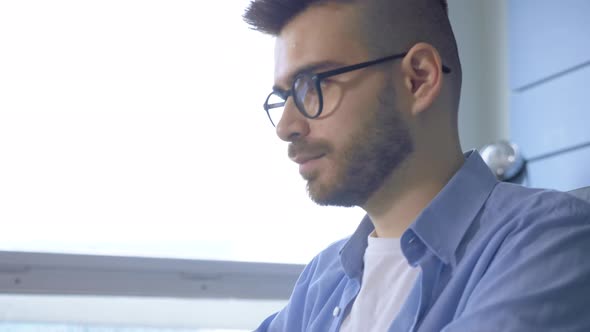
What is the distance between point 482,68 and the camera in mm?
2443

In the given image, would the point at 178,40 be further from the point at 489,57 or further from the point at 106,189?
the point at 489,57

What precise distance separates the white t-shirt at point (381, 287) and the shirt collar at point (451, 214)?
5 cm

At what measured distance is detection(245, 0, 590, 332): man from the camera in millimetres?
1068

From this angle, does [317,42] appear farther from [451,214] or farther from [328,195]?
[451,214]

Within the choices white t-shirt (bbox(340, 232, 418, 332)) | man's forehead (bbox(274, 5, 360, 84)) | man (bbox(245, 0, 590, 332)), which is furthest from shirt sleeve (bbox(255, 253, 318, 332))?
man's forehead (bbox(274, 5, 360, 84))

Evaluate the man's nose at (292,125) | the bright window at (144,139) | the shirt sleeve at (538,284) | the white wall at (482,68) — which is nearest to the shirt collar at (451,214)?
the shirt sleeve at (538,284)

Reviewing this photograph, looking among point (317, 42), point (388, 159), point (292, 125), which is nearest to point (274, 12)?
point (317, 42)

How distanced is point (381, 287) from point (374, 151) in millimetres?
220

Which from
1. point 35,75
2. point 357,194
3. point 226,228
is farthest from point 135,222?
point 357,194

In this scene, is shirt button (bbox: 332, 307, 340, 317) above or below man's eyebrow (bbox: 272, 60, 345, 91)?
below

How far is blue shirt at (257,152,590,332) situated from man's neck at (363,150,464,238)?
4cm

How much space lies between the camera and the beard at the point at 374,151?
1185 mm

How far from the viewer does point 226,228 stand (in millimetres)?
1946

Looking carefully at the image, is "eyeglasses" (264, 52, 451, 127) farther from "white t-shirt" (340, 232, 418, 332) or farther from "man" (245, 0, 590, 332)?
"white t-shirt" (340, 232, 418, 332)
